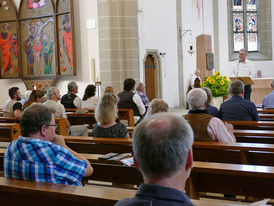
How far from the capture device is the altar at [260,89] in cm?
1471

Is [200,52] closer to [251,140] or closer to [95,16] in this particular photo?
[95,16]

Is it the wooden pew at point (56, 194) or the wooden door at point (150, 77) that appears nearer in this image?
the wooden pew at point (56, 194)

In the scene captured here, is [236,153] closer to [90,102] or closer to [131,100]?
[131,100]

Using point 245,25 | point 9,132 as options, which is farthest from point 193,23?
point 9,132

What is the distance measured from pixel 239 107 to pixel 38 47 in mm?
8279

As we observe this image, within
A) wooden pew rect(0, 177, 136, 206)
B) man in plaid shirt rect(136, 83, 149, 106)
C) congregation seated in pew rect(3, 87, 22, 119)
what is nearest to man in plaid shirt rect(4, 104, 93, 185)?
wooden pew rect(0, 177, 136, 206)

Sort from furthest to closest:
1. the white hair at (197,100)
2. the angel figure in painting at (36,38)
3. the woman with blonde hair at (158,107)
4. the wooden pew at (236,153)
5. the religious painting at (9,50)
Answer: the religious painting at (9,50) < the angel figure in painting at (36,38) < the woman with blonde hair at (158,107) < the white hair at (197,100) < the wooden pew at (236,153)

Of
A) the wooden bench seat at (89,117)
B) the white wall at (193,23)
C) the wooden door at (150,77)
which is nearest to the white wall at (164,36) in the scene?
the wooden door at (150,77)

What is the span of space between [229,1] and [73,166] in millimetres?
18309

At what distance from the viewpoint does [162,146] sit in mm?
1491

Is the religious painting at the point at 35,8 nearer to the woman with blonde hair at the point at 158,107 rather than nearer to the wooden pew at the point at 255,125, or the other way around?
the wooden pew at the point at 255,125

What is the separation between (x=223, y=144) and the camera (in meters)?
3.86

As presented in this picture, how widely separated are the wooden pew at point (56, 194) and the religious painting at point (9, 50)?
11178 mm

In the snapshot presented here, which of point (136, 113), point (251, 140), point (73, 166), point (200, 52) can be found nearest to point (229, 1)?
point (200, 52)
